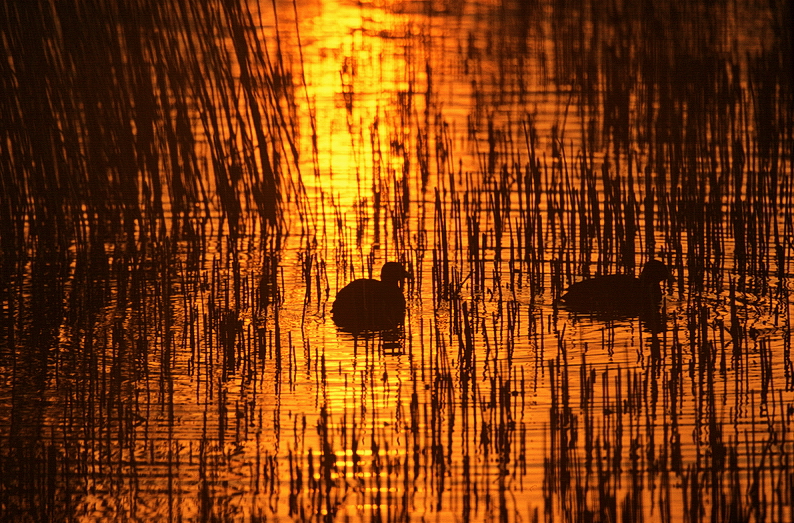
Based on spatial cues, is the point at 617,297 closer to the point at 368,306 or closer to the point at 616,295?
the point at 616,295

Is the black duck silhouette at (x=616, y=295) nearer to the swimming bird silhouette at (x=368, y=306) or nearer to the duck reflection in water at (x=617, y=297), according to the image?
the duck reflection in water at (x=617, y=297)

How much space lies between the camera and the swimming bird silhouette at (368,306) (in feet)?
18.7

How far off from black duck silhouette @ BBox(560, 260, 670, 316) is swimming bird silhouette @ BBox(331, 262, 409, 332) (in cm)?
78

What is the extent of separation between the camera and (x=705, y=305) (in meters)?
5.84

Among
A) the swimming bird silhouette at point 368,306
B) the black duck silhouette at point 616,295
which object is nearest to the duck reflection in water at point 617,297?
the black duck silhouette at point 616,295

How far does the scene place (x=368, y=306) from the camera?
18.8 ft

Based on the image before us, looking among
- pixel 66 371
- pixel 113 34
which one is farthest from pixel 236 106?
pixel 66 371

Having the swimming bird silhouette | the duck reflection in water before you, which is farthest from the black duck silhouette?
the swimming bird silhouette

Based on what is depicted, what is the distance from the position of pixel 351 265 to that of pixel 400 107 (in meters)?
2.47

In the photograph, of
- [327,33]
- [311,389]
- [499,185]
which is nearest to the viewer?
[311,389]

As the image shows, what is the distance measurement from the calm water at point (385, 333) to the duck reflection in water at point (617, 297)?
0.19ft

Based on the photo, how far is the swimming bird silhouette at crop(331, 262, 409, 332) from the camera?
5.71 meters

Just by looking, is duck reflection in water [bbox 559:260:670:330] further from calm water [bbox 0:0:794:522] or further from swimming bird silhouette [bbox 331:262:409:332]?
swimming bird silhouette [bbox 331:262:409:332]

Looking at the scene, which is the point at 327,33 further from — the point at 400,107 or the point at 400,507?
the point at 400,507
